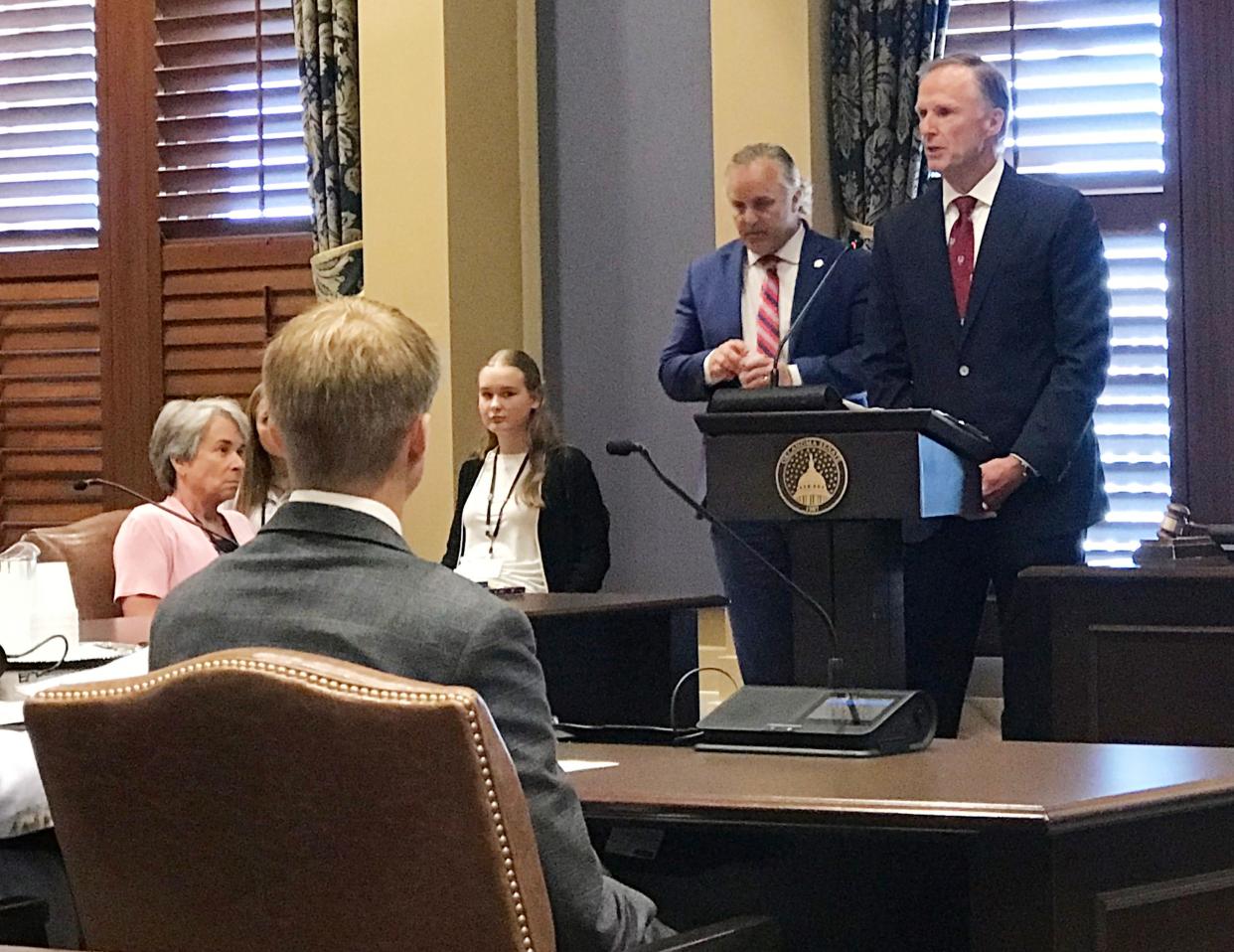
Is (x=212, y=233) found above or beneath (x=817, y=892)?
above

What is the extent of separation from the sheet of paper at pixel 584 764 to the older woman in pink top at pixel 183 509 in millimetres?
2186

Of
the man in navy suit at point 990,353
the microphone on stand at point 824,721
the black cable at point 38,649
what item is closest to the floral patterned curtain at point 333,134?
the man in navy suit at point 990,353

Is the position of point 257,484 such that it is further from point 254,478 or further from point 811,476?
point 811,476

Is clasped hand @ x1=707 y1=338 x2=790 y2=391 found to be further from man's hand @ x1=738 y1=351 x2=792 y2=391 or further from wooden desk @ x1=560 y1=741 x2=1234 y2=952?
wooden desk @ x1=560 y1=741 x2=1234 y2=952

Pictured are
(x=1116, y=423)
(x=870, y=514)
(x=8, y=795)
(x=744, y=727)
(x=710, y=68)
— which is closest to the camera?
(x=8, y=795)

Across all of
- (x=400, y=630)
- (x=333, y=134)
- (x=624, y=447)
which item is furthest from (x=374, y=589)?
(x=333, y=134)

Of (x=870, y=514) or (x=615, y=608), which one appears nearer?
(x=870, y=514)

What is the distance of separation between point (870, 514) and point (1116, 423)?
2.65m

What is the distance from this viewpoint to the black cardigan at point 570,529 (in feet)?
15.6

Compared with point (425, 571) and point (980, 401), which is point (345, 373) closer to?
point (425, 571)

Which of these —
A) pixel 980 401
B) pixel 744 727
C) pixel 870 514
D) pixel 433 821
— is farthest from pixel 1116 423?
pixel 433 821

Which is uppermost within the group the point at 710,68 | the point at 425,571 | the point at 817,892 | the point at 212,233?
the point at 710,68

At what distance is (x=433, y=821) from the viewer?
134 cm

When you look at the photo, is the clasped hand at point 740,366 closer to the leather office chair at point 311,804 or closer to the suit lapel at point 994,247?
the suit lapel at point 994,247
